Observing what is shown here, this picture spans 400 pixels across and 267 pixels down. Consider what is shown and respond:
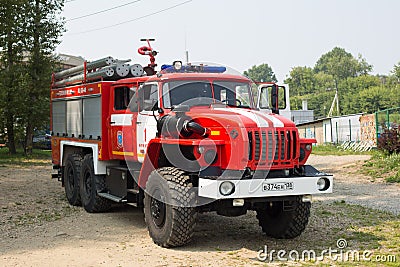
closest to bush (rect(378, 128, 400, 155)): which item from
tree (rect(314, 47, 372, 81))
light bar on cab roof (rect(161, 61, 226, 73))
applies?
light bar on cab roof (rect(161, 61, 226, 73))

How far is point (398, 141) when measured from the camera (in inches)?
798

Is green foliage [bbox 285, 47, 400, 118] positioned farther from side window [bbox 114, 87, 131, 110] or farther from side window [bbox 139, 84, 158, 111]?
side window [bbox 139, 84, 158, 111]

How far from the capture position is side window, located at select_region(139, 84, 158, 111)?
927cm

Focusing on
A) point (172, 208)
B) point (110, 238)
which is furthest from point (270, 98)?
point (110, 238)

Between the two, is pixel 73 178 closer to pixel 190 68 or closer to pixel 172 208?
pixel 190 68

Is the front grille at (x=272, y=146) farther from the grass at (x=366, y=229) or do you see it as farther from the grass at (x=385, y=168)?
the grass at (x=385, y=168)

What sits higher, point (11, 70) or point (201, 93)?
point (11, 70)

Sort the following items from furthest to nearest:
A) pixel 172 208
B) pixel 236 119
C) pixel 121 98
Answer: pixel 121 98
pixel 236 119
pixel 172 208

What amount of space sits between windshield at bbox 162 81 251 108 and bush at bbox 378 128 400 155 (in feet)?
40.4

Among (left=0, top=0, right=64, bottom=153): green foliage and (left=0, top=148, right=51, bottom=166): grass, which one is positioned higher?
(left=0, top=0, right=64, bottom=153): green foliage

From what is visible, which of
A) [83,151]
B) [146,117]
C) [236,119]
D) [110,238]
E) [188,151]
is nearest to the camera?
[236,119]

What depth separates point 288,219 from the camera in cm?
855

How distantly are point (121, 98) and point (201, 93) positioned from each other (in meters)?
1.92

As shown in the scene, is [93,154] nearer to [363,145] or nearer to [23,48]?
[23,48]
